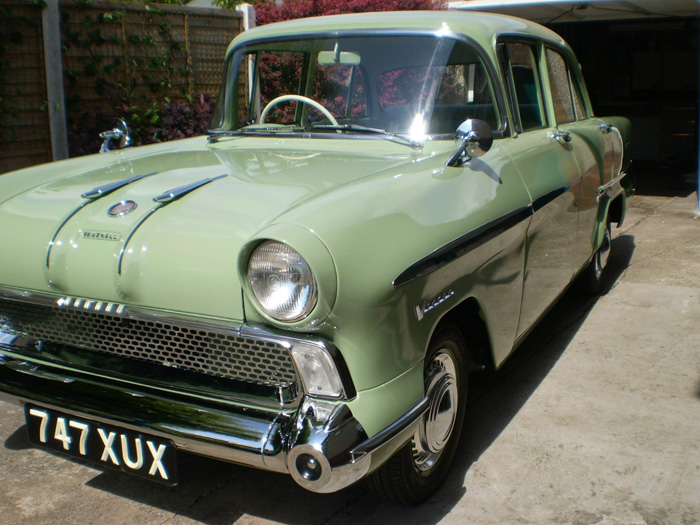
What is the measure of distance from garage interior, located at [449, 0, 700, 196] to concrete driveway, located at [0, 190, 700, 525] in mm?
7283

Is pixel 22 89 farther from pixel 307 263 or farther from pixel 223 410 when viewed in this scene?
pixel 307 263

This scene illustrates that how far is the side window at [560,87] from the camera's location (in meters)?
3.68

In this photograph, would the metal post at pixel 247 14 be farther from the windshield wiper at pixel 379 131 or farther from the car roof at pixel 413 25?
the windshield wiper at pixel 379 131

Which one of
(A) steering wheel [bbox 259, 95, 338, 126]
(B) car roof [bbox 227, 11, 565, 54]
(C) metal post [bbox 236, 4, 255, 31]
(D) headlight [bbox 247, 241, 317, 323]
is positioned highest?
(C) metal post [bbox 236, 4, 255, 31]

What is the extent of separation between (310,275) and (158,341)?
1.95ft

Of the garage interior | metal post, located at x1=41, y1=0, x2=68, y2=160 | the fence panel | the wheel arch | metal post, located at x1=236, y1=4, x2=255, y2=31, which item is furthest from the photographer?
the garage interior

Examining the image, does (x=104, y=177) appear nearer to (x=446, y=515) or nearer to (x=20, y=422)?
(x=20, y=422)

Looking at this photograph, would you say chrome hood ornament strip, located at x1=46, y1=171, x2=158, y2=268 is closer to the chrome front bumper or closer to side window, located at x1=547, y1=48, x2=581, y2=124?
the chrome front bumper

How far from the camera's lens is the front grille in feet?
6.37

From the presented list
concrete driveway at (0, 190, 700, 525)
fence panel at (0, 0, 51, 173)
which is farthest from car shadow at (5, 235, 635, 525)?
fence panel at (0, 0, 51, 173)

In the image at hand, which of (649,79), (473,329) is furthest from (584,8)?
(473,329)

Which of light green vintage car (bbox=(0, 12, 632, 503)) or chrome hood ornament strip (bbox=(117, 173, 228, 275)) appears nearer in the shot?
light green vintage car (bbox=(0, 12, 632, 503))

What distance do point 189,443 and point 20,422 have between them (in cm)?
141

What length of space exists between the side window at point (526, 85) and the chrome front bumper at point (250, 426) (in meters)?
1.70
